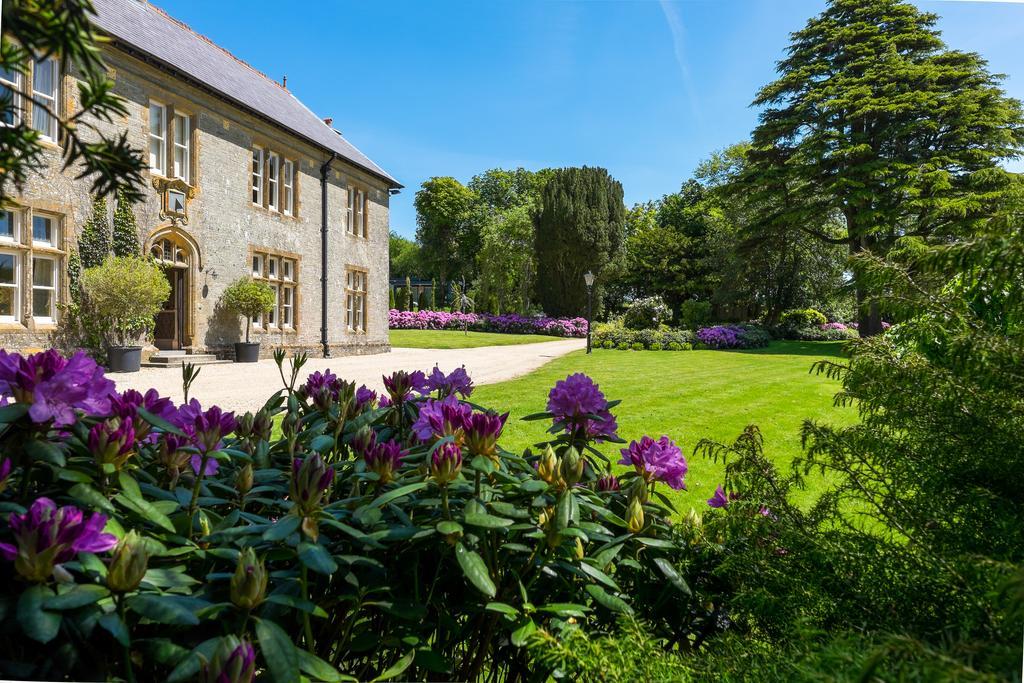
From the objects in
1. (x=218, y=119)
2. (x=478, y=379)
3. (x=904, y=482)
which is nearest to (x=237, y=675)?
(x=904, y=482)

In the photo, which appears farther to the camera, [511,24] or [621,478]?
[511,24]

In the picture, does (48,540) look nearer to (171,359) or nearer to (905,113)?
(905,113)

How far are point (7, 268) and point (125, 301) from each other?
9.35ft

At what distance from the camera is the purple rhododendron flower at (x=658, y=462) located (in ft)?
3.86

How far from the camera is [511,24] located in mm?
1782

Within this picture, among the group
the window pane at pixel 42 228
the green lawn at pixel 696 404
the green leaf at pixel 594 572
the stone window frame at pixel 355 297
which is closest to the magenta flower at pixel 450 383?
the green leaf at pixel 594 572

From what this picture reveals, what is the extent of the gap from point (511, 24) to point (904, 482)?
68.5 inches

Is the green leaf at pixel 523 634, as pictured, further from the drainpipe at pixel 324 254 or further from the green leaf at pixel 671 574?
the drainpipe at pixel 324 254

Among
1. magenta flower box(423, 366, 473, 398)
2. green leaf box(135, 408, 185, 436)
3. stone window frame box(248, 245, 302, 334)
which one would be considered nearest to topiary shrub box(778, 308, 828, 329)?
stone window frame box(248, 245, 302, 334)

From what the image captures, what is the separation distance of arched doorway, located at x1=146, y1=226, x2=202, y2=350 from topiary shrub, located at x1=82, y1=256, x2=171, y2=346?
2.04 ft

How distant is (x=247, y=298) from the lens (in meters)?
9.77

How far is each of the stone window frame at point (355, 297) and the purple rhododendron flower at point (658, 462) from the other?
13.9 m

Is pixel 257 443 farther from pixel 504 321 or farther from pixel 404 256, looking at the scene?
pixel 404 256

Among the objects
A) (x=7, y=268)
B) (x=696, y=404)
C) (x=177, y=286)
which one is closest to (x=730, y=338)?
(x=696, y=404)
